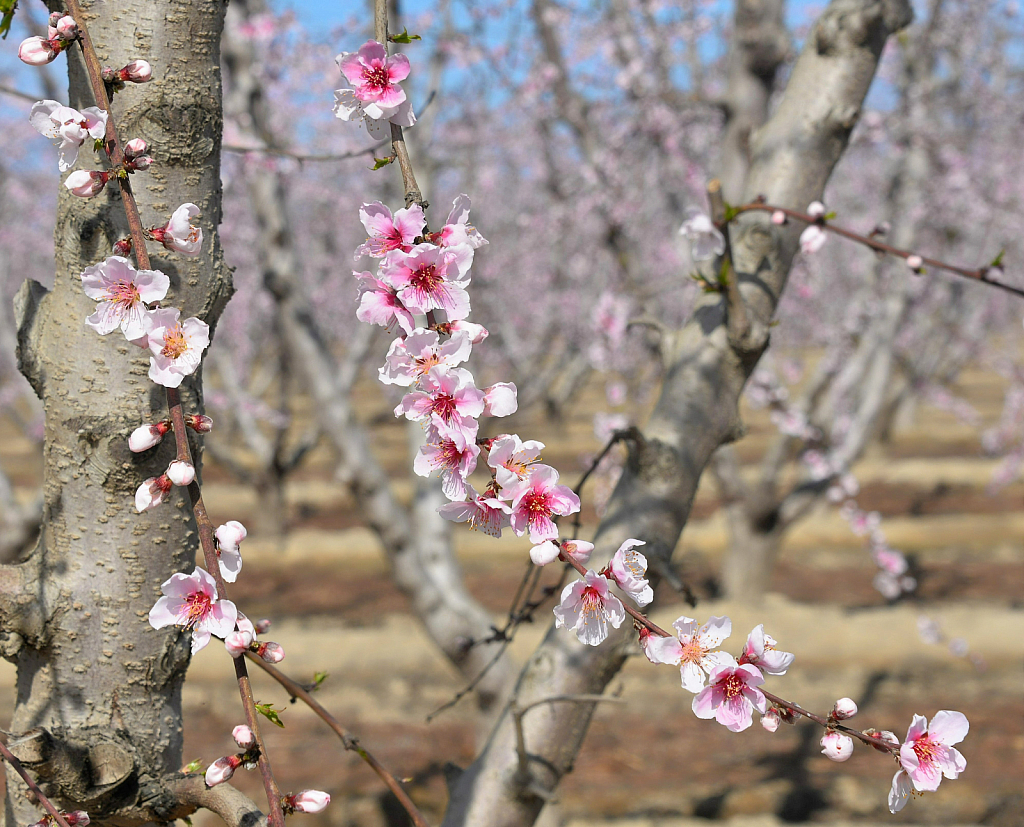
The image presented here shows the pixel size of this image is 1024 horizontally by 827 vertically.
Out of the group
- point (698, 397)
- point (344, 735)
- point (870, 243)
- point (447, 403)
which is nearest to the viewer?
point (447, 403)

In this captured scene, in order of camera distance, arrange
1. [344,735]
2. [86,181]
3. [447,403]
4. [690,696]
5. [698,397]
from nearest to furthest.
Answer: [447,403] → [86,181] → [344,735] → [698,397] → [690,696]

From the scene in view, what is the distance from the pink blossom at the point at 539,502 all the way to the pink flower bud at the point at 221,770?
45 cm

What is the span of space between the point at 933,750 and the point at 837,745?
4.4 inches

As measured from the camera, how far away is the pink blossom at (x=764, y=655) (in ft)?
2.99

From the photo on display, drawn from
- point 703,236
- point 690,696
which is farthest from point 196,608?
point 690,696

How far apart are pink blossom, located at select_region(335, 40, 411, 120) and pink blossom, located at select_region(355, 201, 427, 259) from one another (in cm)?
14

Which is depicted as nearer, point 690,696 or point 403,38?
point 403,38

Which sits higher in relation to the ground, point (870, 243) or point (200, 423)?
point (870, 243)

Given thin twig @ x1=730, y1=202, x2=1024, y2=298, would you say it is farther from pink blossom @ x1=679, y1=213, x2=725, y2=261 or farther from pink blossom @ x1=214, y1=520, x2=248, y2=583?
pink blossom @ x1=214, y1=520, x2=248, y2=583

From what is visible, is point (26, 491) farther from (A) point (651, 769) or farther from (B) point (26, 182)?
(A) point (651, 769)

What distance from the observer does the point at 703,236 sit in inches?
68.4

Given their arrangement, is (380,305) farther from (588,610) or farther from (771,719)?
(771,719)

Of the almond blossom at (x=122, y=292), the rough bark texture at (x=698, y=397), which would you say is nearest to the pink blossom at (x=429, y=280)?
the almond blossom at (x=122, y=292)

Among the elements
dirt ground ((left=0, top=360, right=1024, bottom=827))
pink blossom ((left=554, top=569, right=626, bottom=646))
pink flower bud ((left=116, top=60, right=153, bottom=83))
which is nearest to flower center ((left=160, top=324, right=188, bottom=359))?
pink flower bud ((left=116, top=60, right=153, bottom=83))
